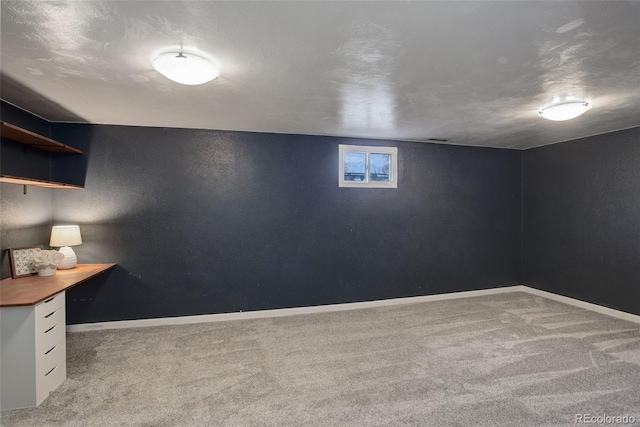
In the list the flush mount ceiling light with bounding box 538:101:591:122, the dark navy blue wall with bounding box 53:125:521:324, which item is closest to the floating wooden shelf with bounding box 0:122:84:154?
the dark navy blue wall with bounding box 53:125:521:324

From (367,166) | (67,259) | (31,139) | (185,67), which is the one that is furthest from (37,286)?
(367,166)

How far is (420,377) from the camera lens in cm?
255

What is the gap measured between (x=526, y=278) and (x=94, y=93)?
6.01 meters

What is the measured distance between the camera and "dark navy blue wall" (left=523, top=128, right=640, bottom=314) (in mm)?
3801

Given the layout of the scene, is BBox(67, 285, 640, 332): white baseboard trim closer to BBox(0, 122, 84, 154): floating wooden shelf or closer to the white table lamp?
the white table lamp

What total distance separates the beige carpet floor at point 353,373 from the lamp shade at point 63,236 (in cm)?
100

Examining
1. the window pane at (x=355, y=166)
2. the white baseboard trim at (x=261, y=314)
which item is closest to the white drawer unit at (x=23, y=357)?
the white baseboard trim at (x=261, y=314)

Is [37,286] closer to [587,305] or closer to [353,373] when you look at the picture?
[353,373]

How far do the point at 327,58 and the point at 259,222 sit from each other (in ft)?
8.07

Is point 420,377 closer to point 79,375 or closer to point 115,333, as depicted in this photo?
point 79,375

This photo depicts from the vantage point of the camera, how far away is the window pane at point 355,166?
4379 millimetres

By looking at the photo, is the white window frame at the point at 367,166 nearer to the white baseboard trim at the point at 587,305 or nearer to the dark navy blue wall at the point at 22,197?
the white baseboard trim at the point at 587,305

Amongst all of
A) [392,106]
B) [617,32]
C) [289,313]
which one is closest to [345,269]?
[289,313]

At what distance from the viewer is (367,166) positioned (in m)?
4.46
